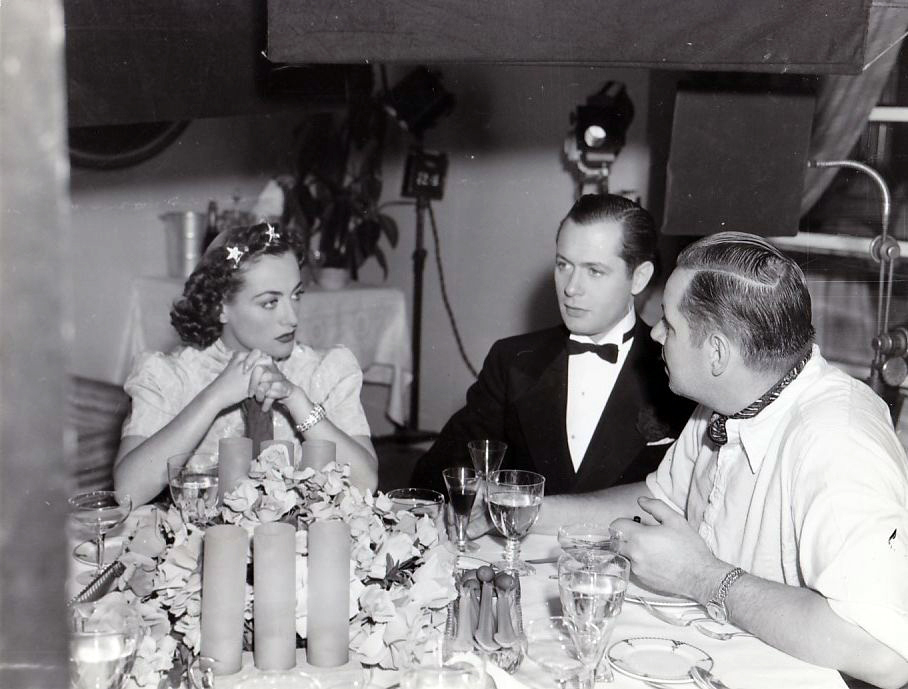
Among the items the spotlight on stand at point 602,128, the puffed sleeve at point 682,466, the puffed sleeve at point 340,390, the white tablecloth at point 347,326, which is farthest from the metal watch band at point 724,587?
the white tablecloth at point 347,326

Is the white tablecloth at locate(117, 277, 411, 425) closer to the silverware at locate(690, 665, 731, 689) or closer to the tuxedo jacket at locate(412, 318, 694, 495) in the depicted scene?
the tuxedo jacket at locate(412, 318, 694, 495)

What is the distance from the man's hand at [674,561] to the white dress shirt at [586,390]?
1.25 meters

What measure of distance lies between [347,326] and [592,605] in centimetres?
439

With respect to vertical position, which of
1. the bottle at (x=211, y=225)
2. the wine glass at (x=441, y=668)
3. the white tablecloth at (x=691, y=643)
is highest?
the bottle at (x=211, y=225)

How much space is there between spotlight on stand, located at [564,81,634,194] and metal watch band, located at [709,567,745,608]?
3703mm

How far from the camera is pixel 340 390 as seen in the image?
9.66 feet

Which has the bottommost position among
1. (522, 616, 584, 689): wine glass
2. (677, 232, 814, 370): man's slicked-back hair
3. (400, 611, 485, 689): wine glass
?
(522, 616, 584, 689): wine glass

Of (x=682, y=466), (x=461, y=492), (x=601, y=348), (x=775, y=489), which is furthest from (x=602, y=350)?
(x=461, y=492)

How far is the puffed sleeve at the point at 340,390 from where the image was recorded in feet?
9.55

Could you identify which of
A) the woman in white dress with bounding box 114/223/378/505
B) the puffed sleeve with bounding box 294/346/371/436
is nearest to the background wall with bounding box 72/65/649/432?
the puffed sleeve with bounding box 294/346/371/436

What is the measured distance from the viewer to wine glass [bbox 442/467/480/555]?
1.85 meters

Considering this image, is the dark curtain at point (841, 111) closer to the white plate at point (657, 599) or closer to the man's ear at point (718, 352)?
the man's ear at point (718, 352)

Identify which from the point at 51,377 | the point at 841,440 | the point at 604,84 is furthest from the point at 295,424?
the point at 604,84

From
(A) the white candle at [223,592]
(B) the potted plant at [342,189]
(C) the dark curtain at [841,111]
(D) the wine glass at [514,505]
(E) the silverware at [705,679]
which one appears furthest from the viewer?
(B) the potted plant at [342,189]
